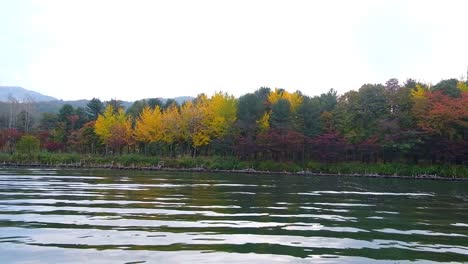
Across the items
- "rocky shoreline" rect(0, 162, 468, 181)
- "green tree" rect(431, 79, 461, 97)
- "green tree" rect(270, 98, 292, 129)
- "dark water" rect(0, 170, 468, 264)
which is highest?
"green tree" rect(431, 79, 461, 97)

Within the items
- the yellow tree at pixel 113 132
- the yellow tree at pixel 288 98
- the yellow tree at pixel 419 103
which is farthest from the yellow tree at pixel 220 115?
the yellow tree at pixel 419 103

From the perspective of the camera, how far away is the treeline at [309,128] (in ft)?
169

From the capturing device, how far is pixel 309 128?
58.6 meters

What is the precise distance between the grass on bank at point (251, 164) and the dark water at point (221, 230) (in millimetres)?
29815

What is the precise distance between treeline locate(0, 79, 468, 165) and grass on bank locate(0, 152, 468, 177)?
5.98 feet

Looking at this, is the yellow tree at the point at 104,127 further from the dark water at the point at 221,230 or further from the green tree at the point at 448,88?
the dark water at the point at 221,230

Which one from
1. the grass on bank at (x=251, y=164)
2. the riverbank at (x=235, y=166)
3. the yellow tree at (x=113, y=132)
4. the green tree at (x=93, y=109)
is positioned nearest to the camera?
the riverbank at (x=235, y=166)

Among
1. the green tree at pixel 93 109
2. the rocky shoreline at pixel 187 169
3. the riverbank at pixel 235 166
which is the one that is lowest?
the rocky shoreline at pixel 187 169

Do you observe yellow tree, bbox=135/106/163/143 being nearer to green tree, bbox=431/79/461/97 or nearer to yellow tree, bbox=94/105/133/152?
yellow tree, bbox=94/105/133/152

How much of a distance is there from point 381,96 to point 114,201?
1775 inches

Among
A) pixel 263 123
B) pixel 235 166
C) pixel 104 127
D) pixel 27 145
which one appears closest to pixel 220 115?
pixel 263 123

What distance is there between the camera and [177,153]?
220 feet

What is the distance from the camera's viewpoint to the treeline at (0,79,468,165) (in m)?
51.7

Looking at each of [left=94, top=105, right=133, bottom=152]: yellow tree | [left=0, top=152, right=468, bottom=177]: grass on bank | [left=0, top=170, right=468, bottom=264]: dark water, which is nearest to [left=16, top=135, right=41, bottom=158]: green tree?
[left=0, top=152, right=468, bottom=177]: grass on bank
